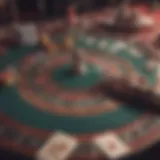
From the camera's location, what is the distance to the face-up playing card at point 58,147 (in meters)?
1.69

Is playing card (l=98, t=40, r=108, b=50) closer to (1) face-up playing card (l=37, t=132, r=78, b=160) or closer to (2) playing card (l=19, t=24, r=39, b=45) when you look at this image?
(2) playing card (l=19, t=24, r=39, b=45)

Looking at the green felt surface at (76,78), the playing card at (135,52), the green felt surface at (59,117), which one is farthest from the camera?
the playing card at (135,52)

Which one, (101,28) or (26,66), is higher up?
(101,28)

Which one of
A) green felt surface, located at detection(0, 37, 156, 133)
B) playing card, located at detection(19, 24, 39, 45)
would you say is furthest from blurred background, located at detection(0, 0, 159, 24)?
green felt surface, located at detection(0, 37, 156, 133)

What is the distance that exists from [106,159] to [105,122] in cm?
21

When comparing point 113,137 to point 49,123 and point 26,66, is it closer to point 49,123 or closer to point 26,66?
point 49,123

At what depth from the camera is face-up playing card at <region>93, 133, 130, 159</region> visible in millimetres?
1713

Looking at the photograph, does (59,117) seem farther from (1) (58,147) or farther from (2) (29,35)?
(2) (29,35)

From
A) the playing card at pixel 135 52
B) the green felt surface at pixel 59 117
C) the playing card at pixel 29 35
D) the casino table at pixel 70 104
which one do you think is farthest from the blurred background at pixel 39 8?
the green felt surface at pixel 59 117

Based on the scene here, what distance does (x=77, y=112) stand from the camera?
6.29 feet

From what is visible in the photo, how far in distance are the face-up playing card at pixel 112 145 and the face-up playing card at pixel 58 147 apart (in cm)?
10

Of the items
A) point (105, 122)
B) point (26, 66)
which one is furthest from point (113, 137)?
point (26, 66)

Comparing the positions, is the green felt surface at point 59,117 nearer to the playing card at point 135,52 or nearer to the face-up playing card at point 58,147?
the face-up playing card at point 58,147

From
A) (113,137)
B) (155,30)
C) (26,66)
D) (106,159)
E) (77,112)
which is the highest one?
(155,30)
